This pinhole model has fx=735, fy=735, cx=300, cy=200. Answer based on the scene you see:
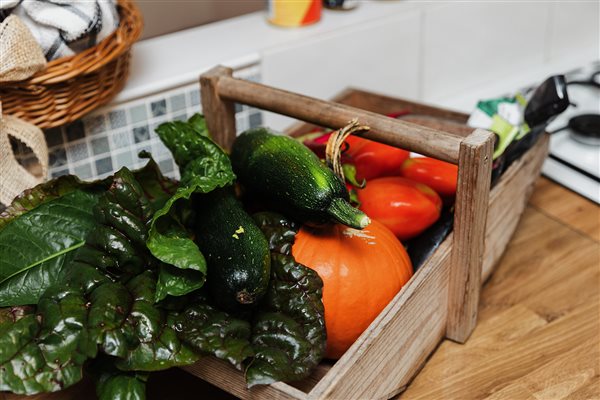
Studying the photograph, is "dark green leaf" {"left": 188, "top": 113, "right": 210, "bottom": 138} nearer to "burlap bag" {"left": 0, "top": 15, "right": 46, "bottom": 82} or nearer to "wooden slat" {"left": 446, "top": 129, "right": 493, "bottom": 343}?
"burlap bag" {"left": 0, "top": 15, "right": 46, "bottom": 82}

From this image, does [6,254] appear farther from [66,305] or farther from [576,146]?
[576,146]

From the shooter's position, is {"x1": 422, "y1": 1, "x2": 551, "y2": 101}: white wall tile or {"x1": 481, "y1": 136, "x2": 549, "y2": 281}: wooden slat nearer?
{"x1": 481, "y1": 136, "x2": 549, "y2": 281}: wooden slat

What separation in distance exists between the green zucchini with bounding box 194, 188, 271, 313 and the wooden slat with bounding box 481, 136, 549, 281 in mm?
323

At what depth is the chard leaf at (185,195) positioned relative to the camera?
0.69 metres

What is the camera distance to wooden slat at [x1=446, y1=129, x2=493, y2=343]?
753 mm

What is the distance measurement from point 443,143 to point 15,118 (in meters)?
0.48

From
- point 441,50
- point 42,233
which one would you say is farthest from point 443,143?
point 441,50

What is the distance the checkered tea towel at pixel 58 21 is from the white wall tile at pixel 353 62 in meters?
0.33

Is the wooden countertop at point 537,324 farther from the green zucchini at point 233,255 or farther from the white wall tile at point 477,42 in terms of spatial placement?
the white wall tile at point 477,42

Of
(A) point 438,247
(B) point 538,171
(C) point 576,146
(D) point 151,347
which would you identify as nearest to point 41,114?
(D) point 151,347

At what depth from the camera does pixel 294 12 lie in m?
1.19

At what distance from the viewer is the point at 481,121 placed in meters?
1.06

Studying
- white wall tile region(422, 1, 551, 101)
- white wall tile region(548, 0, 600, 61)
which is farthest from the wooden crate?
white wall tile region(548, 0, 600, 61)

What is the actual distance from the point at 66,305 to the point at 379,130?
372mm
